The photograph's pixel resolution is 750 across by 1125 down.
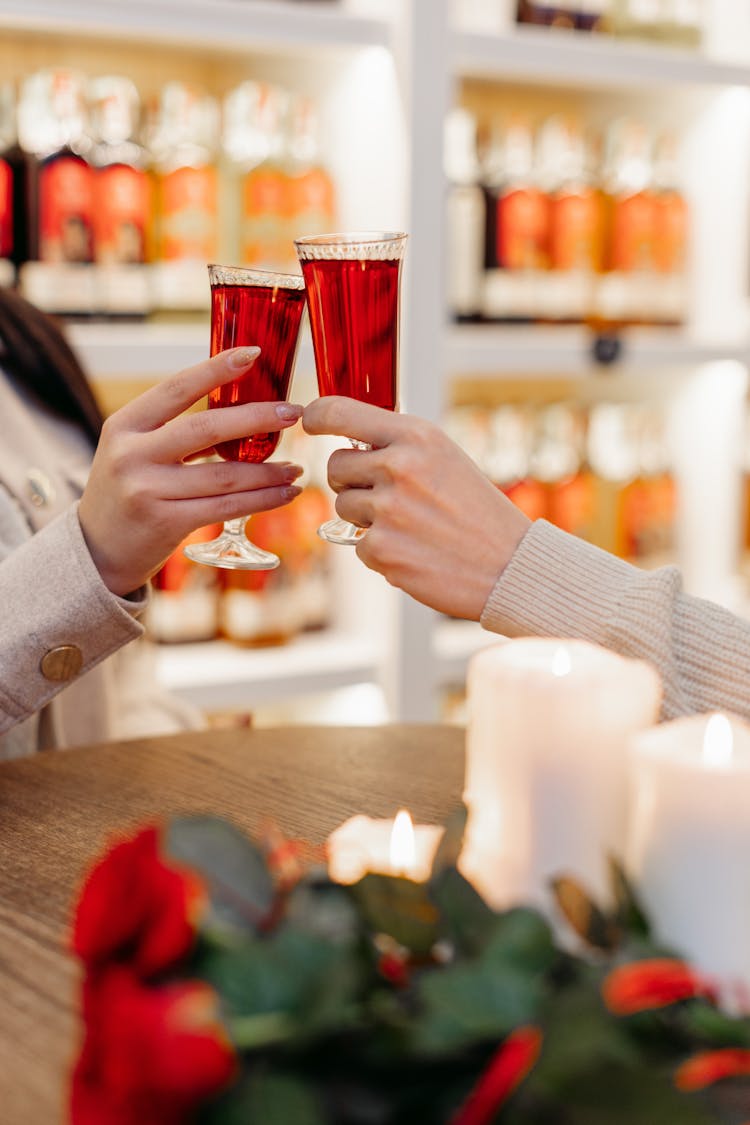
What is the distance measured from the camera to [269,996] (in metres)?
0.41

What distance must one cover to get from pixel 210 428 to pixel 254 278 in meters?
0.12

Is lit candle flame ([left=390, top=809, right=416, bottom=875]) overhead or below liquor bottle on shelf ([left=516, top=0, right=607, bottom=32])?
below

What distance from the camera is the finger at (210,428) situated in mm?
897

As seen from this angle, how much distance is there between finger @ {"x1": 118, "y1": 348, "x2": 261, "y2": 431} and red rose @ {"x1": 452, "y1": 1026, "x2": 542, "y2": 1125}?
1.86 feet

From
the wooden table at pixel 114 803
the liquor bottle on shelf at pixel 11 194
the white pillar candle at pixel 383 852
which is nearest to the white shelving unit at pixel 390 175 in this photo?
the liquor bottle on shelf at pixel 11 194

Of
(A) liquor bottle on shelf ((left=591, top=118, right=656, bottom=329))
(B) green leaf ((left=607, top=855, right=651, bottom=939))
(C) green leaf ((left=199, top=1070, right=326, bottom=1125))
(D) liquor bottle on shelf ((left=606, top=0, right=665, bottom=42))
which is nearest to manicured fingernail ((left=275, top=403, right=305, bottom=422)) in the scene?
(B) green leaf ((left=607, top=855, right=651, bottom=939))

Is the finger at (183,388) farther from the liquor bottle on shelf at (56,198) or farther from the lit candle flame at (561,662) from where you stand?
the liquor bottle on shelf at (56,198)

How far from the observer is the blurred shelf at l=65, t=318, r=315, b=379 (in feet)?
5.88

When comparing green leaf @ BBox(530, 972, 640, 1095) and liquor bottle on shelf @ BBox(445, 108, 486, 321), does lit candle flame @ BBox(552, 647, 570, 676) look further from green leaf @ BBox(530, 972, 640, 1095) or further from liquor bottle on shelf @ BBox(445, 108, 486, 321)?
liquor bottle on shelf @ BBox(445, 108, 486, 321)

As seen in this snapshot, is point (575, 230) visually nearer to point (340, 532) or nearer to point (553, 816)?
point (340, 532)

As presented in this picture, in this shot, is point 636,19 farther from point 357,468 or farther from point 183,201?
point 357,468

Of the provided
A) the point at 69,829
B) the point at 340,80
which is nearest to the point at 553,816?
the point at 69,829

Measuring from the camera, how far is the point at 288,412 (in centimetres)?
93

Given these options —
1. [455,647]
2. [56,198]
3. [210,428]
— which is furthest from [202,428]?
[455,647]
